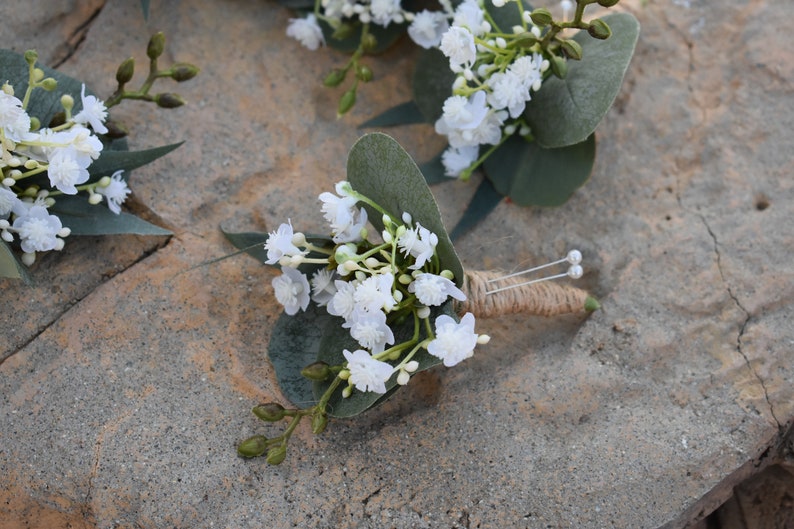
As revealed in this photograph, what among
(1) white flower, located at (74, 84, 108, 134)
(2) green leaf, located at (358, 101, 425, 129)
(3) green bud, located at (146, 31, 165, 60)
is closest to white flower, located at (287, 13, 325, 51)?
(2) green leaf, located at (358, 101, 425, 129)

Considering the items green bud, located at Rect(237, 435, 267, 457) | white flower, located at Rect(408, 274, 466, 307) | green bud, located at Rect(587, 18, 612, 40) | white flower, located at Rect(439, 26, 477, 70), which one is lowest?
green bud, located at Rect(237, 435, 267, 457)

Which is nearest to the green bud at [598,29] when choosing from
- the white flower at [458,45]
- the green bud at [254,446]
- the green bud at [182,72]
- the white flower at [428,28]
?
the white flower at [458,45]

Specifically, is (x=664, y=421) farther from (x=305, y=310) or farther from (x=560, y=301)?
(x=305, y=310)

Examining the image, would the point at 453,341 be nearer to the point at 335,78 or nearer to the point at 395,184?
the point at 395,184

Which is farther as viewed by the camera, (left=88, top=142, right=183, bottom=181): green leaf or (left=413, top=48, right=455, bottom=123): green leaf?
(left=413, top=48, right=455, bottom=123): green leaf

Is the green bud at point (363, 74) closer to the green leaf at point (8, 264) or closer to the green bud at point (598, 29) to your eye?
the green bud at point (598, 29)

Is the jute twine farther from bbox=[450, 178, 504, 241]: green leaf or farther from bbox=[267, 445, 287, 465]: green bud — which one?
bbox=[267, 445, 287, 465]: green bud

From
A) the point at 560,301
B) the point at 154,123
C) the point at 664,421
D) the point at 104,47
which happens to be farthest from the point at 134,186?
the point at 664,421

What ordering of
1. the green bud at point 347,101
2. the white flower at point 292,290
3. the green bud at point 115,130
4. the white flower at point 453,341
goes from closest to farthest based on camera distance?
the white flower at point 453,341 → the white flower at point 292,290 → the green bud at point 115,130 → the green bud at point 347,101
